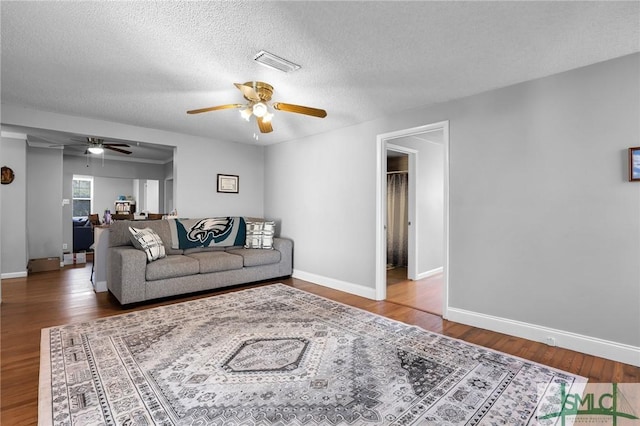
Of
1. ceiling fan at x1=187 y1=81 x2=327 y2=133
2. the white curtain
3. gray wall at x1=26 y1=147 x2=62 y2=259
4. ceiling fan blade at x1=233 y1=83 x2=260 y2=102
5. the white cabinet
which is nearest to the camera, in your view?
ceiling fan blade at x1=233 y1=83 x2=260 y2=102

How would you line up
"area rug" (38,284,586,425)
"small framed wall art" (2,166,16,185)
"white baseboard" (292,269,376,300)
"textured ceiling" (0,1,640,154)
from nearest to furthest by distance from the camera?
"area rug" (38,284,586,425) → "textured ceiling" (0,1,640,154) → "white baseboard" (292,269,376,300) → "small framed wall art" (2,166,16,185)

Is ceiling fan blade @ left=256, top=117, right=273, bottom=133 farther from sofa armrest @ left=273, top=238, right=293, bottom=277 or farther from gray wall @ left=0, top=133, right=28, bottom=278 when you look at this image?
gray wall @ left=0, top=133, right=28, bottom=278

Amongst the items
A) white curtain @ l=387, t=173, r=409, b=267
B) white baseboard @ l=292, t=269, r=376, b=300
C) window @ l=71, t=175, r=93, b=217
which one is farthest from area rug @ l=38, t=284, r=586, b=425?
window @ l=71, t=175, r=93, b=217

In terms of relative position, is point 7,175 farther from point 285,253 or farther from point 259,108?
point 259,108

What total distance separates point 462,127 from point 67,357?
4.10 meters

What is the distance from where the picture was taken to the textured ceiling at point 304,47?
6.25 ft

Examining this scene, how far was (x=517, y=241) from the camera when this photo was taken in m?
2.94

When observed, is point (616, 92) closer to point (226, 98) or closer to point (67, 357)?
point (226, 98)

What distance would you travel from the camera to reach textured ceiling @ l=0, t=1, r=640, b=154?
1.91m

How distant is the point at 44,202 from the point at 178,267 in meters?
3.98

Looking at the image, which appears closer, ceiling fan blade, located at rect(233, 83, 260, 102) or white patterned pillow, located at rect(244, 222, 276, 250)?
ceiling fan blade, located at rect(233, 83, 260, 102)

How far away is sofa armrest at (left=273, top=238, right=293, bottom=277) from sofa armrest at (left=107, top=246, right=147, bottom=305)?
1.99 meters

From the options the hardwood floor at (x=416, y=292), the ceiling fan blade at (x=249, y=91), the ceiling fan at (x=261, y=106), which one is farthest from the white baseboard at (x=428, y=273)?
the ceiling fan blade at (x=249, y=91)

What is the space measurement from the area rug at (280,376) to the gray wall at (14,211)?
129 inches
